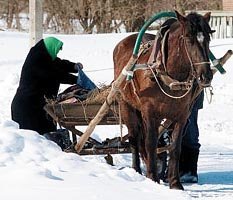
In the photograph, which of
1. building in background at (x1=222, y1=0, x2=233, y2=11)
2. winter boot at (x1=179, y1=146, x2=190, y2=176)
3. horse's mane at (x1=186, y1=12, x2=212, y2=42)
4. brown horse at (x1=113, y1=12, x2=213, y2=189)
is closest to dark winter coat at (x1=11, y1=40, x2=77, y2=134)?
brown horse at (x1=113, y1=12, x2=213, y2=189)

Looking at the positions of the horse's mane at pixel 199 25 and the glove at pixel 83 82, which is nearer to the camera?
the horse's mane at pixel 199 25

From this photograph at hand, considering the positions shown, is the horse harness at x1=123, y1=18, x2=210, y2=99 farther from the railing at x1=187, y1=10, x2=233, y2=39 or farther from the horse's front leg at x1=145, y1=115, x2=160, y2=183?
the railing at x1=187, y1=10, x2=233, y2=39

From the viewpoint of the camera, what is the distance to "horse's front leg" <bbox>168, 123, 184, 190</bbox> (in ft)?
26.2

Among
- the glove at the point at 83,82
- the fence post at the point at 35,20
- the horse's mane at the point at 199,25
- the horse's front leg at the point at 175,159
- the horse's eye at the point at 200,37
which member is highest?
the horse's mane at the point at 199,25

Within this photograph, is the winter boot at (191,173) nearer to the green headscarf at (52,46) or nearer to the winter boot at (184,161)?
the winter boot at (184,161)

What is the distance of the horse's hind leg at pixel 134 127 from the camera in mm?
8781

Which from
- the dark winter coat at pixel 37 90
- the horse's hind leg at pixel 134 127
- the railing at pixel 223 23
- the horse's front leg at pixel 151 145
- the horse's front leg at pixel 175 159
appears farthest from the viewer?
the railing at pixel 223 23

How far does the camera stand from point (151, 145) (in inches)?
312

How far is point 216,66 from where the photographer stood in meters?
7.67

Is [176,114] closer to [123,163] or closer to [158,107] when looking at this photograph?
[158,107]

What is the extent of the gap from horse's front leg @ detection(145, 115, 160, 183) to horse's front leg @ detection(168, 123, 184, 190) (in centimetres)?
17

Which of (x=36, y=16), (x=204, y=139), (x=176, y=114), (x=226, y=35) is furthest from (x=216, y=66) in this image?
(x=226, y=35)

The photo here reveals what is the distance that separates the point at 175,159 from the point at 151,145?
361 mm

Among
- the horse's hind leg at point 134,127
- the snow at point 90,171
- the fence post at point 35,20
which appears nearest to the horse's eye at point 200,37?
the snow at point 90,171
